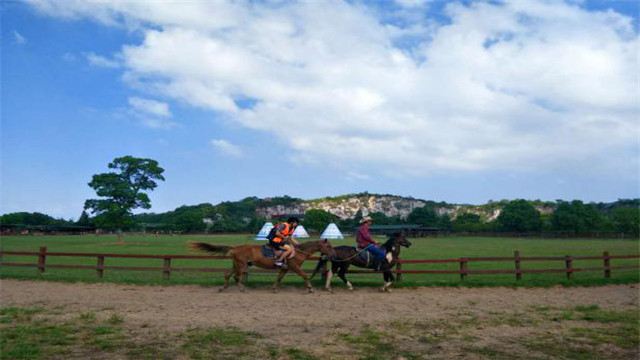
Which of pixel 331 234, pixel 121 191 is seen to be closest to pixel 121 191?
pixel 121 191

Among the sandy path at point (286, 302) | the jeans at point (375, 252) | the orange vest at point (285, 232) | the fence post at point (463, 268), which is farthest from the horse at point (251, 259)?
the fence post at point (463, 268)

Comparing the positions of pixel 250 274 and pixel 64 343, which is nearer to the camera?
pixel 64 343

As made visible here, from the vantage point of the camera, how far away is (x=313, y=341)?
295 inches

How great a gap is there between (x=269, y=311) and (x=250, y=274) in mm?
6303

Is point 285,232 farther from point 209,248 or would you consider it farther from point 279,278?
point 209,248

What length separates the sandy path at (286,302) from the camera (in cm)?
918

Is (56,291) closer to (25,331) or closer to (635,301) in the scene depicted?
(25,331)

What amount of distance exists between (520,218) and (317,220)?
52142 mm

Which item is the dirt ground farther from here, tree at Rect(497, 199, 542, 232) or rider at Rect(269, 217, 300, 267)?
tree at Rect(497, 199, 542, 232)

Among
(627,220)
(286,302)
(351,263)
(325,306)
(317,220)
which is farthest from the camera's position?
(317,220)

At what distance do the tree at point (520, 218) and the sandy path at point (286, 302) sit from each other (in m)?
113

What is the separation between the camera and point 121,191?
4697cm

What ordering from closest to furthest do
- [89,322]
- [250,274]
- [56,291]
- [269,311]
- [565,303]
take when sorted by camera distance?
[89,322], [269,311], [565,303], [56,291], [250,274]

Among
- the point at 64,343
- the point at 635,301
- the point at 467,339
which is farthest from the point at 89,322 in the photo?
the point at 635,301
